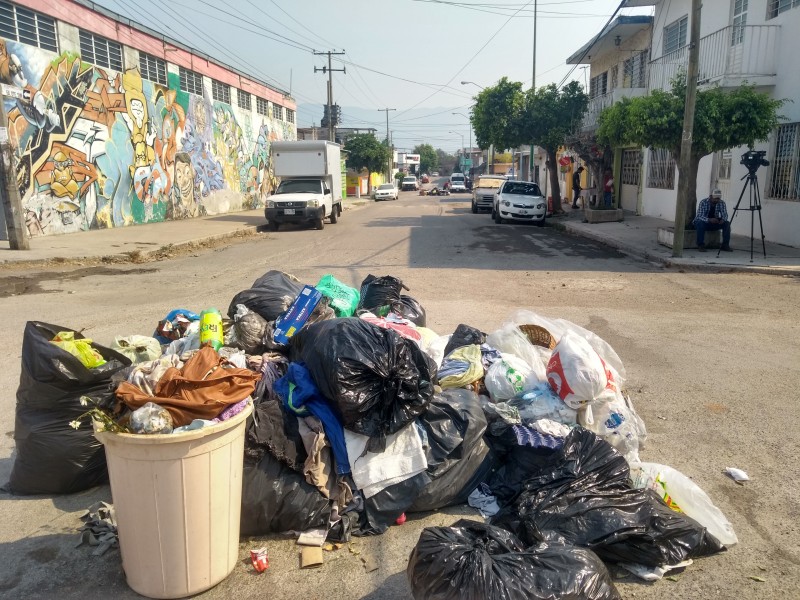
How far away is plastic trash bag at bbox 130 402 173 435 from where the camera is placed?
8.28 ft

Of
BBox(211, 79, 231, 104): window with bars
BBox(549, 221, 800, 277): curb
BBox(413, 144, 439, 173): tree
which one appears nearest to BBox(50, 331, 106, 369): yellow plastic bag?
BBox(549, 221, 800, 277): curb

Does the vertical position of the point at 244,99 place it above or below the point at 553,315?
above

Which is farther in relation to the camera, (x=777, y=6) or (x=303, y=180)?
(x=303, y=180)

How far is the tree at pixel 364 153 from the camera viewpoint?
60.1 meters

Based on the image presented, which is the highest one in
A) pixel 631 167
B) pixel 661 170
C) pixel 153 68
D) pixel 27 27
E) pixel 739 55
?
pixel 153 68

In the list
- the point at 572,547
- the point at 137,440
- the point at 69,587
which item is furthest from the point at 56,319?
the point at 572,547

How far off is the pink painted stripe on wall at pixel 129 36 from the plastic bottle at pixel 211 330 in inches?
602

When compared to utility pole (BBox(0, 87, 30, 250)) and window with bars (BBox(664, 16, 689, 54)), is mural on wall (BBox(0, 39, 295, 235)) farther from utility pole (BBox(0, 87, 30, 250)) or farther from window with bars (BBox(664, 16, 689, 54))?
window with bars (BBox(664, 16, 689, 54))

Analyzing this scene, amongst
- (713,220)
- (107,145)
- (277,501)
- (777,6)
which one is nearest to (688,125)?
(713,220)

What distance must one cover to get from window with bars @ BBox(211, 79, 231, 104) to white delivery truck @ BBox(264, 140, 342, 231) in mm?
7707

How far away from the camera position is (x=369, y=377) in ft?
10.7

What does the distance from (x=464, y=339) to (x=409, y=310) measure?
1.17m

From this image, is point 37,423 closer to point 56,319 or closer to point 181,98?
point 56,319

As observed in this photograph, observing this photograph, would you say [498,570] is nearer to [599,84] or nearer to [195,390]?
[195,390]
